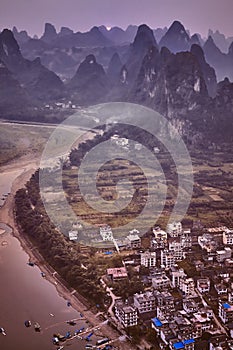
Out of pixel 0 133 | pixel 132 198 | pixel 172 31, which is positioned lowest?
pixel 132 198

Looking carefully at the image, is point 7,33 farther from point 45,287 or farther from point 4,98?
point 45,287

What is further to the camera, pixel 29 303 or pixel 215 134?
pixel 215 134

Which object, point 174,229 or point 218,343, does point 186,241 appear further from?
point 218,343

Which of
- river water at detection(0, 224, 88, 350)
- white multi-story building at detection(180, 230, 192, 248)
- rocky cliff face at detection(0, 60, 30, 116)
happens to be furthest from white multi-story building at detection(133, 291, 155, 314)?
rocky cliff face at detection(0, 60, 30, 116)

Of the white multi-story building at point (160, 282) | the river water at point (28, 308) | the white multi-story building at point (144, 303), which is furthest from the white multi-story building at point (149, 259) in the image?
the river water at point (28, 308)

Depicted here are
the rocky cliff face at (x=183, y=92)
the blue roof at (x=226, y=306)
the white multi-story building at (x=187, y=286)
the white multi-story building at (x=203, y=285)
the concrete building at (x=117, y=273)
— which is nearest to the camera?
the blue roof at (x=226, y=306)

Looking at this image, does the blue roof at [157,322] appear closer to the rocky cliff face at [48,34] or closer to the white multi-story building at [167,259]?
the white multi-story building at [167,259]

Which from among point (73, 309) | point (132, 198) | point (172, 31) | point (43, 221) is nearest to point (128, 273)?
point (73, 309)
